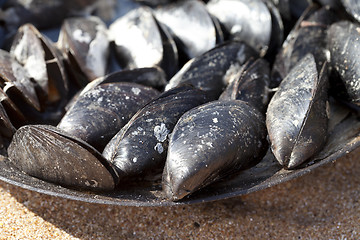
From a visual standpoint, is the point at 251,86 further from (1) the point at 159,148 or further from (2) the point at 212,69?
(1) the point at 159,148

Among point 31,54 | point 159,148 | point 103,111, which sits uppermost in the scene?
point 31,54

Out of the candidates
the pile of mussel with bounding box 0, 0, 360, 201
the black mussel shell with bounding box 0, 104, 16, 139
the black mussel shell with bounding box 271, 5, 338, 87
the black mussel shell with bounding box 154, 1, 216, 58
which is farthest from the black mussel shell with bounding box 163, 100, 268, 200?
the black mussel shell with bounding box 0, 104, 16, 139

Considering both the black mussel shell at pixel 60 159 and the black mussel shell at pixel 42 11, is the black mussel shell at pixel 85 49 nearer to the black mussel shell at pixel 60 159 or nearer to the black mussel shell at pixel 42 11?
the black mussel shell at pixel 42 11

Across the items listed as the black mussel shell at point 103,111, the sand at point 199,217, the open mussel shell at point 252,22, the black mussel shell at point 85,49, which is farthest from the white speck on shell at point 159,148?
the open mussel shell at point 252,22

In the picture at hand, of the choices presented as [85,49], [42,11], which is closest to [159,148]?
[85,49]

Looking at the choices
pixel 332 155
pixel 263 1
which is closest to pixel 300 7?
pixel 263 1

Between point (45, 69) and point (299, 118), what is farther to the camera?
point (45, 69)
